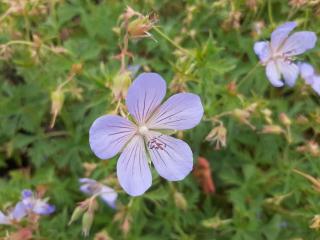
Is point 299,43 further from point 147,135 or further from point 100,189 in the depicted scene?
point 100,189

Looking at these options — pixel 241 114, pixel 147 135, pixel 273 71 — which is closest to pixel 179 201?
pixel 241 114

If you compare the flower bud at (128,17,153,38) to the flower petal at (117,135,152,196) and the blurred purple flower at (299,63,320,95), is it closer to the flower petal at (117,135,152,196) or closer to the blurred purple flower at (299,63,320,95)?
the flower petal at (117,135,152,196)

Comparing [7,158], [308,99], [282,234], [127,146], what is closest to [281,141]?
[308,99]

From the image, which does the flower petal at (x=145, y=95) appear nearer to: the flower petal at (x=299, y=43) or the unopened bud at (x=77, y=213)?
the unopened bud at (x=77, y=213)

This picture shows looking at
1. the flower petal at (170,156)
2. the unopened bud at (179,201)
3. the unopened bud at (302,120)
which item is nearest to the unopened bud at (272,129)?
the unopened bud at (302,120)

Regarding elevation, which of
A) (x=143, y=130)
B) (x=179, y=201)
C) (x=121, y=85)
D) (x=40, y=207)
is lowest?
(x=179, y=201)

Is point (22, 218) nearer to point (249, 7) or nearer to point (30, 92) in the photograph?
point (30, 92)

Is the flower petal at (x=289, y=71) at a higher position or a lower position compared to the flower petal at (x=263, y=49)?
lower
